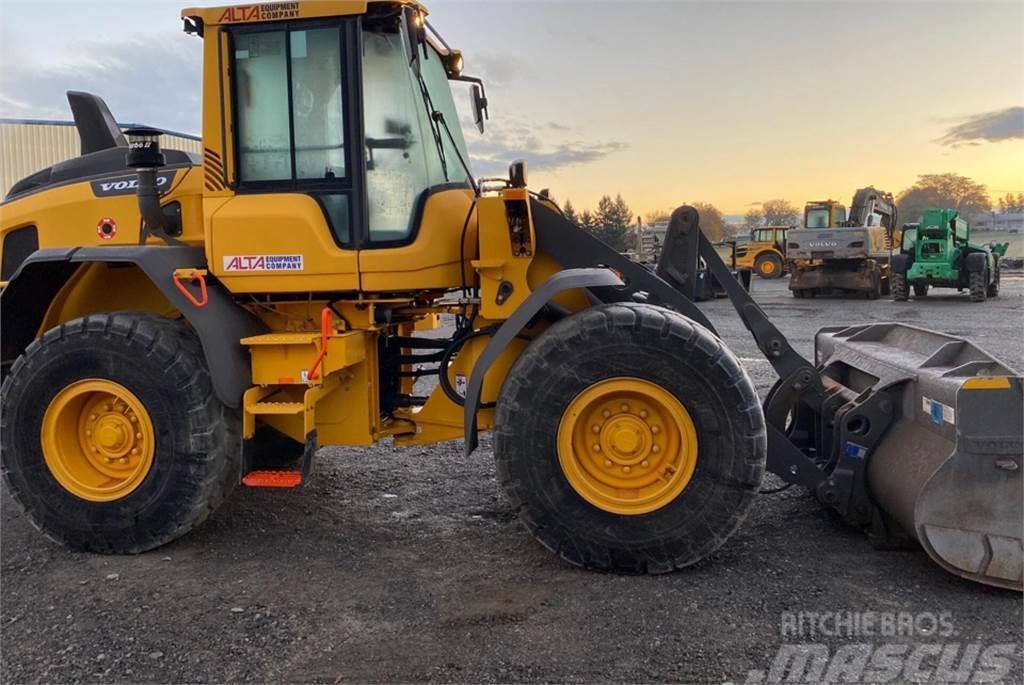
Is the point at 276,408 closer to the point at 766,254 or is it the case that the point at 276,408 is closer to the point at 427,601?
the point at 427,601

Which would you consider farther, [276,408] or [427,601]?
[276,408]

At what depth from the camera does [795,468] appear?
13.0 ft

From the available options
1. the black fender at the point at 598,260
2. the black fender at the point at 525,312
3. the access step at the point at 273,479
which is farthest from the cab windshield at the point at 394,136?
the access step at the point at 273,479

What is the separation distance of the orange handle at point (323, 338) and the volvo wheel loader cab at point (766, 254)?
102 ft

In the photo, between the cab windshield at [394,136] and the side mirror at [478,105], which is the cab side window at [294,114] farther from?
the side mirror at [478,105]

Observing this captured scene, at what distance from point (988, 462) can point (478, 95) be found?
3594 millimetres

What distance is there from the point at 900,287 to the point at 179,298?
2041 cm

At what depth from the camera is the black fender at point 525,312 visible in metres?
3.79

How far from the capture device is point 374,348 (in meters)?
4.45

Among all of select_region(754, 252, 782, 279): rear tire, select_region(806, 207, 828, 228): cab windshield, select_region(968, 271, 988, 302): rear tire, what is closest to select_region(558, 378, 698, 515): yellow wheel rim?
select_region(968, 271, 988, 302): rear tire

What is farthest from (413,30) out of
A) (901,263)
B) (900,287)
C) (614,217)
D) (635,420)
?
(614,217)

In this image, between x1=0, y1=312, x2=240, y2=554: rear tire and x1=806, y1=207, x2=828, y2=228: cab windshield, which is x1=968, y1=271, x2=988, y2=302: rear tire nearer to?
x1=806, y1=207, x2=828, y2=228: cab windshield

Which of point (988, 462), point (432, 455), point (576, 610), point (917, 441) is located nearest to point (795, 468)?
point (917, 441)

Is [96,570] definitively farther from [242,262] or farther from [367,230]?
[367,230]
